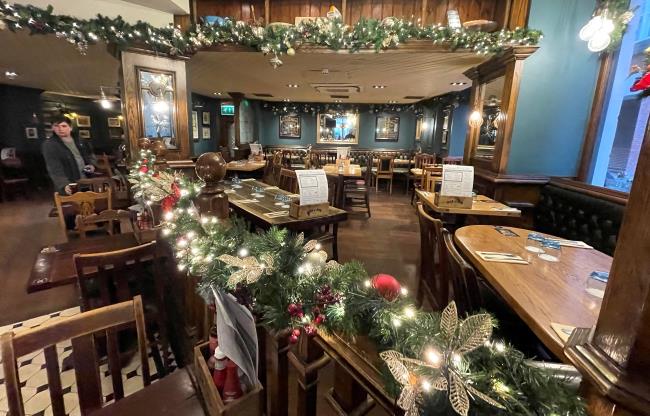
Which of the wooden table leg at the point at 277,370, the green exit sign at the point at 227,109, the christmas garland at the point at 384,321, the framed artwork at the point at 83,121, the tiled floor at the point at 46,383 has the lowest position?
the tiled floor at the point at 46,383

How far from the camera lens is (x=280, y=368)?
0.81 metres

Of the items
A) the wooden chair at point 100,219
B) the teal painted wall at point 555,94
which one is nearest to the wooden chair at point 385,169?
the teal painted wall at point 555,94

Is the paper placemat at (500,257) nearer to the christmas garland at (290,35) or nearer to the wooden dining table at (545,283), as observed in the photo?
the wooden dining table at (545,283)

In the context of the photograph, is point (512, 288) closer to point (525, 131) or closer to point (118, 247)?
point (118, 247)

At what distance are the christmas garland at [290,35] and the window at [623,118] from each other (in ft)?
2.48

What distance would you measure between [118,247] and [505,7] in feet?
14.3

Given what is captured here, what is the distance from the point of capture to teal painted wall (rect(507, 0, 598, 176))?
9.84ft

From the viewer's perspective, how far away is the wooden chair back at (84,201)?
8.13 ft

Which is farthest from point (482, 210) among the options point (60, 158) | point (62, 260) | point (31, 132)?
point (31, 132)

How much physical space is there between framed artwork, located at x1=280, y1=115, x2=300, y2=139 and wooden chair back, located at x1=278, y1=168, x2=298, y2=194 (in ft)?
21.0

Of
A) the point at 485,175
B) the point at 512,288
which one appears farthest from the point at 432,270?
the point at 485,175

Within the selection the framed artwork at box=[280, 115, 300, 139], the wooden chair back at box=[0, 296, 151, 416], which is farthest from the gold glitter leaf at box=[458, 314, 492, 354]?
the framed artwork at box=[280, 115, 300, 139]

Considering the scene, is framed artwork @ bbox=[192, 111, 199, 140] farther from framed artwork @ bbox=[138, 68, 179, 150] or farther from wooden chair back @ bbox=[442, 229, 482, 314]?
wooden chair back @ bbox=[442, 229, 482, 314]

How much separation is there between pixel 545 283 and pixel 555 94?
2.77m
